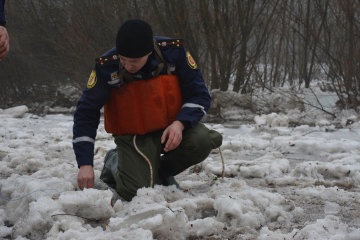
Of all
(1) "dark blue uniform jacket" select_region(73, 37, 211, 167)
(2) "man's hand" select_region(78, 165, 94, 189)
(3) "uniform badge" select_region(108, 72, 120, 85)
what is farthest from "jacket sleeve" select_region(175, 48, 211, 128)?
(2) "man's hand" select_region(78, 165, 94, 189)

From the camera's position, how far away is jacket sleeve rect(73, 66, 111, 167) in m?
2.27

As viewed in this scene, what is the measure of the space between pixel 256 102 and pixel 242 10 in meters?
1.63

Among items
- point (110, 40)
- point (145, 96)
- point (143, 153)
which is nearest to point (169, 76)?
point (145, 96)

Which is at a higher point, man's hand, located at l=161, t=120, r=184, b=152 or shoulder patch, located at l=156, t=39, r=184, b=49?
shoulder patch, located at l=156, t=39, r=184, b=49

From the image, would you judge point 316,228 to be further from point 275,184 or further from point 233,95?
point 233,95

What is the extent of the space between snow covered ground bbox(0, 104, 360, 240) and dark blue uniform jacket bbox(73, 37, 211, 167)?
28cm

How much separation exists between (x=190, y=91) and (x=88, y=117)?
26.6 inches

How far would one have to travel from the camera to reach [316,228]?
1696 mm

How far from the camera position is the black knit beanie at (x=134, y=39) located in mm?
2080

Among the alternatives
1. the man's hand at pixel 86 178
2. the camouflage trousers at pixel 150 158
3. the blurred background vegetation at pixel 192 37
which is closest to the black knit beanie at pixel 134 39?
the camouflage trousers at pixel 150 158

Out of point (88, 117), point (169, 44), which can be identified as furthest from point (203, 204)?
point (169, 44)

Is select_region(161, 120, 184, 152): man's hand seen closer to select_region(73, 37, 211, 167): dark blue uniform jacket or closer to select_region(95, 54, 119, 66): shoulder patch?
select_region(73, 37, 211, 167): dark blue uniform jacket

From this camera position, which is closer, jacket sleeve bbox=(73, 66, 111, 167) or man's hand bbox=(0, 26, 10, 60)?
man's hand bbox=(0, 26, 10, 60)

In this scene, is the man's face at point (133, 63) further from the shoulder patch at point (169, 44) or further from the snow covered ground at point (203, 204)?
the snow covered ground at point (203, 204)
